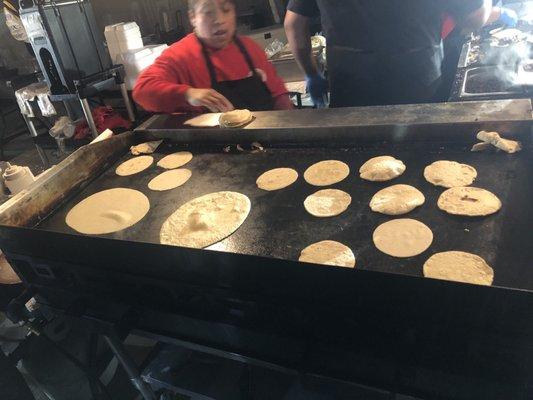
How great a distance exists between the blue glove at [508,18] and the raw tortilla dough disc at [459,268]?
3988 millimetres

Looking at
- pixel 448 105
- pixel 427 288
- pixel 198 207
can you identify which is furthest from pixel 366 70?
pixel 427 288

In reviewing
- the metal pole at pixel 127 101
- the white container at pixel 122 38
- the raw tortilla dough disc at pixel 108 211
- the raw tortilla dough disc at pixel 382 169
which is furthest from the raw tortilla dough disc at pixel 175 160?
the white container at pixel 122 38

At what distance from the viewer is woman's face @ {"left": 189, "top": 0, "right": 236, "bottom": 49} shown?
2598 mm

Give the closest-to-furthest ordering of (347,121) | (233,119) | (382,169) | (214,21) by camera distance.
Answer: (382,169) < (347,121) < (233,119) < (214,21)

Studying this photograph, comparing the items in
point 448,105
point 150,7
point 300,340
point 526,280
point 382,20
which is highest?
point 150,7

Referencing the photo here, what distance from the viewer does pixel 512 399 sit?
133cm

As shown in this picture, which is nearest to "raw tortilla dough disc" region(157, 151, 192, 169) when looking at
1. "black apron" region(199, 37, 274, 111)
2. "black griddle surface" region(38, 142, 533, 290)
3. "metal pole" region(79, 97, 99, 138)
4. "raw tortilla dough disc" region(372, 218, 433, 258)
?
"black griddle surface" region(38, 142, 533, 290)

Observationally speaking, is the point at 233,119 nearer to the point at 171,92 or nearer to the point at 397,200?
the point at 171,92

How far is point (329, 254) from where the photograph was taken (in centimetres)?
158

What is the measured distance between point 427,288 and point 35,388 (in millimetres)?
3003

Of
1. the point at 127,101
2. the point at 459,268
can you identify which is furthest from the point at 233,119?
the point at 127,101

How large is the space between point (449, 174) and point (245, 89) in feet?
5.93

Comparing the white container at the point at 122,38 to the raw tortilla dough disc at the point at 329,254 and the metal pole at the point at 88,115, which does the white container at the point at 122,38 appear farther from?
the raw tortilla dough disc at the point at 329,254

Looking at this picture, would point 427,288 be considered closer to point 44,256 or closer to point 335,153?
point 335,153
